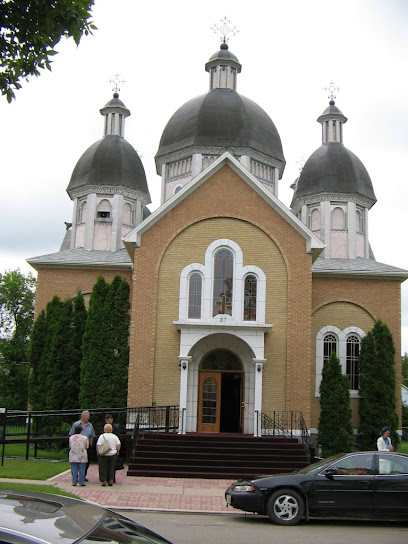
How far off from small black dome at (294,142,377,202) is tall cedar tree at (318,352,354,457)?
9.52 m

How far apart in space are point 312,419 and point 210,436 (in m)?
6.08

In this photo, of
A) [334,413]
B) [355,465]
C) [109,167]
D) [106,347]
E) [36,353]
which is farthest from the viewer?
[109,167]

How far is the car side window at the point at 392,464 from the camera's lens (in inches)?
449

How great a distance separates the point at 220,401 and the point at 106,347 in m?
4.80

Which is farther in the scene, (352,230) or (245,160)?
(352,230)

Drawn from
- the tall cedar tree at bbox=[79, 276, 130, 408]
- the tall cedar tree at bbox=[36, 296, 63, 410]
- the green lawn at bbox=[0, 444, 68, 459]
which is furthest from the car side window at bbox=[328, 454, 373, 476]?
the tall cedar tree at bbox=[36, 296, 63, 410]

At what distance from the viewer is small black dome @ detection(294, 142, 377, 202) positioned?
97.6 feet

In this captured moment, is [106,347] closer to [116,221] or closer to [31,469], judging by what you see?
[31,469]

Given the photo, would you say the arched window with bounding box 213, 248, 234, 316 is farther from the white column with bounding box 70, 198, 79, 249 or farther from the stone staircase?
the white column with bounding box 70, 198, 79, 249

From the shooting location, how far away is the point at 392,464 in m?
11.5

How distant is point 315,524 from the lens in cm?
1138

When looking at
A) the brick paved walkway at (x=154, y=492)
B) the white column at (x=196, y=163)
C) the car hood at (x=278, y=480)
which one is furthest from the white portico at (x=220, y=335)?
the car hood at (x=278, y=480)

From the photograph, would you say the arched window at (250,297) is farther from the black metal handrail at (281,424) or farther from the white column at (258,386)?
the black metal handrail at (281,424)

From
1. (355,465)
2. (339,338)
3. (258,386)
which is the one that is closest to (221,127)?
(339,338)
